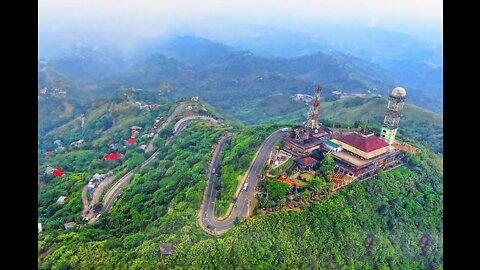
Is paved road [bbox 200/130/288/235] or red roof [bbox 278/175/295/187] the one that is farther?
red roof [bbox 278/175/295/187]

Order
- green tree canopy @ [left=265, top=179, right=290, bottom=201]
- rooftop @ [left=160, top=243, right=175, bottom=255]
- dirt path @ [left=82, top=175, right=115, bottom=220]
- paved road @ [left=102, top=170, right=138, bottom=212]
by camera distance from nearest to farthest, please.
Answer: rooftop @ [left=160, top=243, right=175, bottom=255], green tree canopy @ [left=265, top=179, right=290, bottom=201], dirt path @ [left=82, top=175, right=115, bottom=220], paved road @ [left=102, top=170, right=138, bottom=212]

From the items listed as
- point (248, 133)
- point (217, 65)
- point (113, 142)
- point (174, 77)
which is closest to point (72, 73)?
point (174, 77)

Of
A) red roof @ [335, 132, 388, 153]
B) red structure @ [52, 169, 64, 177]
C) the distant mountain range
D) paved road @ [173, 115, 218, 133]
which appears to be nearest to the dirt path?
red structure @ [52, 169, 64, 177]

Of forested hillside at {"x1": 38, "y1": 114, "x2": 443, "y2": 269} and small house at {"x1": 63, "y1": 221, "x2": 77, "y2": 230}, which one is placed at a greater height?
forested hillside at {"x1": 38, "y1": 114, "x2": 443, "y2": 269}

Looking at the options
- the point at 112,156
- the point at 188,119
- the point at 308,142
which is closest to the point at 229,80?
the point at 188,119

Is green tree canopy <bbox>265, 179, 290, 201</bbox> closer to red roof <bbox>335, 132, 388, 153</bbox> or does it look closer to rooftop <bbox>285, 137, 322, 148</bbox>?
rooftop <bbox>285, 137, 322, 148</bbox>

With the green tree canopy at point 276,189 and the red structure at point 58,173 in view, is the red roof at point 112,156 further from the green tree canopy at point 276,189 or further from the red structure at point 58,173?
the green tree canopy at point 276,189

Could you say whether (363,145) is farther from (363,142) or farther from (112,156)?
(112,156)

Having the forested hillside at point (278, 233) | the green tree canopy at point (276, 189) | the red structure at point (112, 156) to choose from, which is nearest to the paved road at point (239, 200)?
the forested hillside at point (278, 233)
